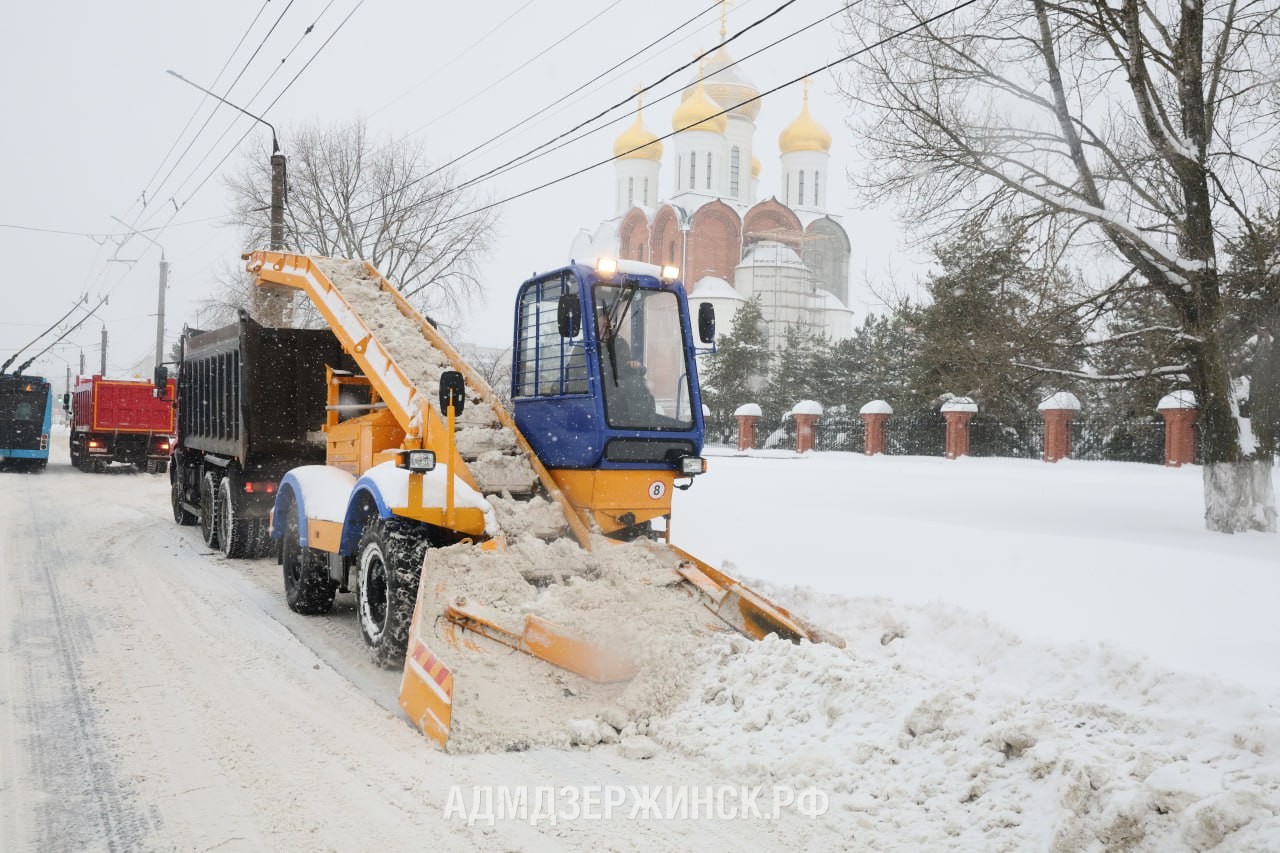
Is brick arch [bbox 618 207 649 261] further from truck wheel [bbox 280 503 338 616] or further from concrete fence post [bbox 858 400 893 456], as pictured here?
truck wheel [bbox 280 503 338 616]

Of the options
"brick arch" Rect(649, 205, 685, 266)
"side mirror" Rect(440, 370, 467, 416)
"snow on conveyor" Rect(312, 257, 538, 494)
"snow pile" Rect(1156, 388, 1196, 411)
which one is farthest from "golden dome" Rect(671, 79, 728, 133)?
"side mirror" Rect(440, 370, 467, 416)

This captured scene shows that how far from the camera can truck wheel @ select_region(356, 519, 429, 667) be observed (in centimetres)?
606

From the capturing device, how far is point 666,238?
182 ft

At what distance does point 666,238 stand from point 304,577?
49446 millimetres

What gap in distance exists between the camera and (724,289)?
2142 inches

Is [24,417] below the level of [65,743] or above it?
above

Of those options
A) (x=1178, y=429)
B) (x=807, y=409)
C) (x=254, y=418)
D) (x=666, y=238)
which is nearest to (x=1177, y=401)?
(x=1178, y=429)

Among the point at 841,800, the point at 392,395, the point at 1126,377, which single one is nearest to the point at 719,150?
the point at 1126,377

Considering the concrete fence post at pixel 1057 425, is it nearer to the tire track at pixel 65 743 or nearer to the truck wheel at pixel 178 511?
the truck wheel at pixel 178 511

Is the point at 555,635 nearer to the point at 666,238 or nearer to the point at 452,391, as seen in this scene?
the point at 452,391

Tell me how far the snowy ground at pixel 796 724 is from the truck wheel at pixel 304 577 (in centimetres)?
19

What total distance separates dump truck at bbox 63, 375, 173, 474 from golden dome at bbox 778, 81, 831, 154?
47.0 m

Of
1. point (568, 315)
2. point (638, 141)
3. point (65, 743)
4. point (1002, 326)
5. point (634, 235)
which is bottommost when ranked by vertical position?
point (65, 743)

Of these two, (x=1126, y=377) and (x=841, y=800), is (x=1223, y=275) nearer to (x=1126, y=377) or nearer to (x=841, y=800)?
(x=1126, y=377)
